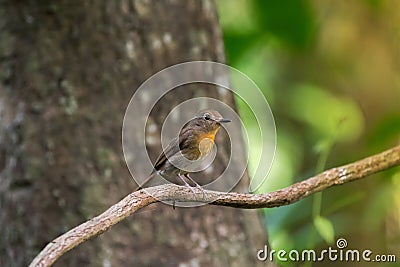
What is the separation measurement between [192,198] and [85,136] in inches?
27.7

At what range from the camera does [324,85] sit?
415 cm

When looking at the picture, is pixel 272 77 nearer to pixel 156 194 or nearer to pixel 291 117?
pixel 291 117

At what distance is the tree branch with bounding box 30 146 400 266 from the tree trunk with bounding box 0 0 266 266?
0.60 m

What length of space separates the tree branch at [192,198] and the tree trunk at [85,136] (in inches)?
23.8

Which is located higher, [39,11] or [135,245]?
[39,11]

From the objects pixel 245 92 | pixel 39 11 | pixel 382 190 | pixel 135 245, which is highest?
pixel 245 92

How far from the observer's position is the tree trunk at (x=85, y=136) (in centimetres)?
216

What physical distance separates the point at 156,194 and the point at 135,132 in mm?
841

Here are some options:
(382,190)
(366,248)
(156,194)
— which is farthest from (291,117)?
(156,194)

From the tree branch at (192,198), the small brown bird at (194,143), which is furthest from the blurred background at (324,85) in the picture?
the small brown bird at (194,143)

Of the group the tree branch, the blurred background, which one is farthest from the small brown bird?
the blurred background

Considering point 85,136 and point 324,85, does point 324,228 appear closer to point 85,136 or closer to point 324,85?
point 85,136

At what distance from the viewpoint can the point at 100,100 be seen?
222 cm

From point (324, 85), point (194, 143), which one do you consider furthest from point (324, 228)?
point (324, 85)
